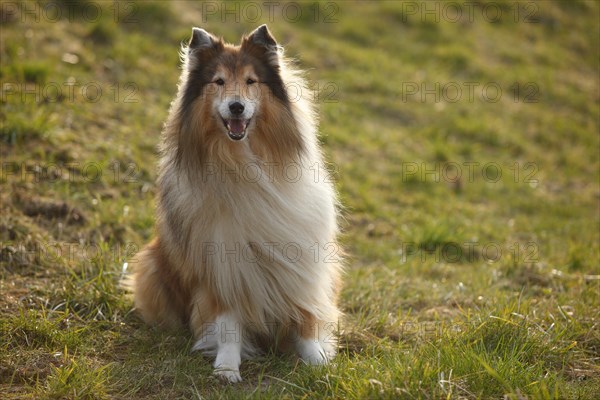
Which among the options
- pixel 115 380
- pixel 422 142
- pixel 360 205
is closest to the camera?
pixel 115 380

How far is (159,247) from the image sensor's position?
15.1 feet

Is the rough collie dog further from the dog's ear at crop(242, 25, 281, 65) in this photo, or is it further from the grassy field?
the grassy field

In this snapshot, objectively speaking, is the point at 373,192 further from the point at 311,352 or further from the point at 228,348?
the point at 228,348

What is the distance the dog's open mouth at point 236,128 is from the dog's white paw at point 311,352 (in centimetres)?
131

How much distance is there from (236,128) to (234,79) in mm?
311

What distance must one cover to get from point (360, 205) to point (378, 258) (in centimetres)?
109

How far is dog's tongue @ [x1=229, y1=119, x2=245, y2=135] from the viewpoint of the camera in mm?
4077

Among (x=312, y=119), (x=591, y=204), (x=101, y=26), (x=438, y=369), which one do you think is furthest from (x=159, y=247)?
(x=591, y=204)

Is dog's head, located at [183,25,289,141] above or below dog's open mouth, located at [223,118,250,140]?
above

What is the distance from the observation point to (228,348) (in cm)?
407

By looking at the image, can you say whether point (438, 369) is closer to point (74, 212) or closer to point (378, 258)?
point (378, 258)

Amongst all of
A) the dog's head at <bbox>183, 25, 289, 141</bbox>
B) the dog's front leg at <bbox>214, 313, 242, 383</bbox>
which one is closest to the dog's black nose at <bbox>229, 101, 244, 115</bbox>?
the dog's head at <bbox>183, 25, 289, 141</bbox>

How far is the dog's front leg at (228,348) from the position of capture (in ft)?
13.1

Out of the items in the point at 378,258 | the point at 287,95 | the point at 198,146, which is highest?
the point at 287,95
